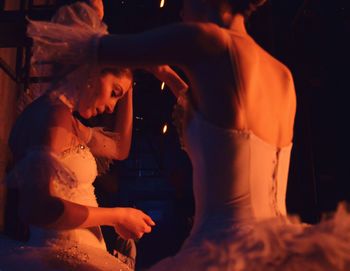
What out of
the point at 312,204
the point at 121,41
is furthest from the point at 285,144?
the point at 312,204

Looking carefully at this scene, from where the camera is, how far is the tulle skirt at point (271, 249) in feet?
4.03

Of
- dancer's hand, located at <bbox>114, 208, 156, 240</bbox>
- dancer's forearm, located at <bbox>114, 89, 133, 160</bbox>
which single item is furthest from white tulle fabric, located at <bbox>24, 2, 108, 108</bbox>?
dancer's forearm, located at <bbox>114, 89, 133, 160</bbox>

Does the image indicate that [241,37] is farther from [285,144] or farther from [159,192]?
[159,192]

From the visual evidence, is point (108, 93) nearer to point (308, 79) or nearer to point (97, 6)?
point (97, 6)

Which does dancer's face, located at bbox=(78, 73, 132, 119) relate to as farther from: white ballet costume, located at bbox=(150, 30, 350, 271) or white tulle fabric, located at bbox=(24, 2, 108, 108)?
white ballet costume, located at bbox=(150, 30, 350, 271)

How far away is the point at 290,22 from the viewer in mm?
3805

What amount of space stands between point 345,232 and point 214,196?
348 millimetres

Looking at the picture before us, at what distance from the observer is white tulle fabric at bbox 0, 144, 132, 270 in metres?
1.63

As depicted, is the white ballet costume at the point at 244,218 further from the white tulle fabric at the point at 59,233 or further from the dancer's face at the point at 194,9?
the white tulle fabric at the point at 59,233

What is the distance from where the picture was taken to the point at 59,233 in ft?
6.61

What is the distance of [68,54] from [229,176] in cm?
57

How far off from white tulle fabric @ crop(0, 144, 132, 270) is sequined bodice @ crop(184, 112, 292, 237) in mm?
464

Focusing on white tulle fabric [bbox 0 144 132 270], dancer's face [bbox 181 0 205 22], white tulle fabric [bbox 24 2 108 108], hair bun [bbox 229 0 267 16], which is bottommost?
white tulle fabric [bbox 0 144 132 270]

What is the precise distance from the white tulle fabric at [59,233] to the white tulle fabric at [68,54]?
0.24 m
